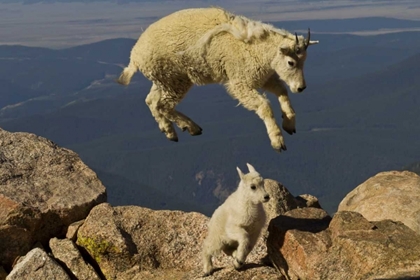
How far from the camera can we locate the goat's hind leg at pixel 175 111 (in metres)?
14.8

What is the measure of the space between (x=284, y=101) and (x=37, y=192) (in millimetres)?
7534

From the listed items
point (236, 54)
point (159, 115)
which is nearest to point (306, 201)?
point (159, 115)

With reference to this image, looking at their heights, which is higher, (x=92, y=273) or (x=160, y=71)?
(x=160, y=71)

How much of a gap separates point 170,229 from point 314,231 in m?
3.68

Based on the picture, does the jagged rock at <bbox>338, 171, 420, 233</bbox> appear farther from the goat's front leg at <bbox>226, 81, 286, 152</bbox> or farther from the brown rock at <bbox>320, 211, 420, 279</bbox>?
the goat's front leg at <bbox>226, 81, 286, 152</bbox>

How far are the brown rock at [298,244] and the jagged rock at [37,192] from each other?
5.38 m

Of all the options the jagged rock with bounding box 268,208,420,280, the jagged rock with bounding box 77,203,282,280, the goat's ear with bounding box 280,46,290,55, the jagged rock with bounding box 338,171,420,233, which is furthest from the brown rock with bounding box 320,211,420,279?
the goat's ear with bounding box 280,46,290,55

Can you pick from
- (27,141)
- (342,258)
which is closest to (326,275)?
(342,258)

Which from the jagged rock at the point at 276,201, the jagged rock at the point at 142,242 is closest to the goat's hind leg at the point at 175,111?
the jagged rock at the point at 142,242

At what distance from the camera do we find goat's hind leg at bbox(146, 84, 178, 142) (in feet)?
49.0

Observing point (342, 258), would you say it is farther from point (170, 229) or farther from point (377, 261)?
point (170, 229)

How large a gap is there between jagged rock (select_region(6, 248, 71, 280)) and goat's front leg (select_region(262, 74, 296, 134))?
20.2 feet

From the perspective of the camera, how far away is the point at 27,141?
60.8 ft

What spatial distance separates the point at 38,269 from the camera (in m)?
14.6
